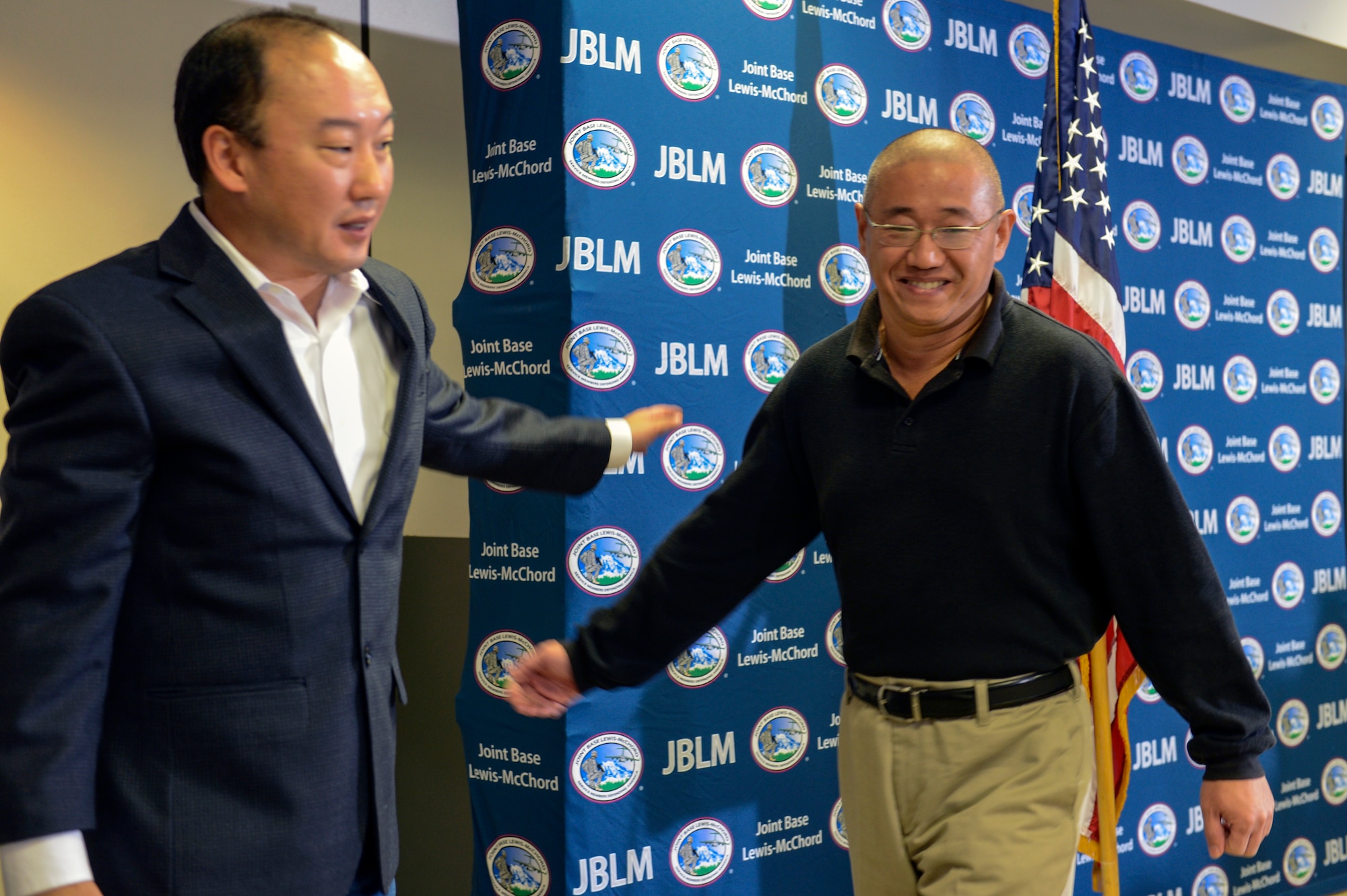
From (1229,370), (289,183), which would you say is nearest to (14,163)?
(289,183)

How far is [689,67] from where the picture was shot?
285cm

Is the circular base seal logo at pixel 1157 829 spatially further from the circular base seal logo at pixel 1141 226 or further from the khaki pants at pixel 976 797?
the khaki pants at pixel 976 797

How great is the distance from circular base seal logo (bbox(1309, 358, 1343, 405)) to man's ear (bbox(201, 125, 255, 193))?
13.5 feet

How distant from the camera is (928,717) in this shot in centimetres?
183

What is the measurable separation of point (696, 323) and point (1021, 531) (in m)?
1.24

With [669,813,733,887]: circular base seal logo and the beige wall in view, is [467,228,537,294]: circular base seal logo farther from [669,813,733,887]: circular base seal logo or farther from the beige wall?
[669,813,733,887]: circular base seal logo

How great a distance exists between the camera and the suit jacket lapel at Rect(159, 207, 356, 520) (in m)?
1.18

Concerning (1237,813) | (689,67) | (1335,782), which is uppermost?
(689,67)

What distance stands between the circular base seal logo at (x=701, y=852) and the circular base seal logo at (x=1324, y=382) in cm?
284

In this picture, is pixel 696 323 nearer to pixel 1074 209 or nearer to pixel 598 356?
pixel 598 356

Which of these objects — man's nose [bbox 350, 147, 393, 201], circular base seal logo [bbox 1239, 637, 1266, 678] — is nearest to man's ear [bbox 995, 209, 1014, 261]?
man's nose [bbox 350, 147, 393, 201]

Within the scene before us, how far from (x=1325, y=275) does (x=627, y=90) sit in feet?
9.78

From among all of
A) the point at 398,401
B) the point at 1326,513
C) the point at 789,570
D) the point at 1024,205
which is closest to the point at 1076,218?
the point at 1024,205

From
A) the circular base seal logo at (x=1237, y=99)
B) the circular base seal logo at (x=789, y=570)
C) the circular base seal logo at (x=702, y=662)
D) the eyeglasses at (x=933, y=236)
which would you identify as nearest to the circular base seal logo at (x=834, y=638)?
the circular base seal logo at (x=789, y=570)
